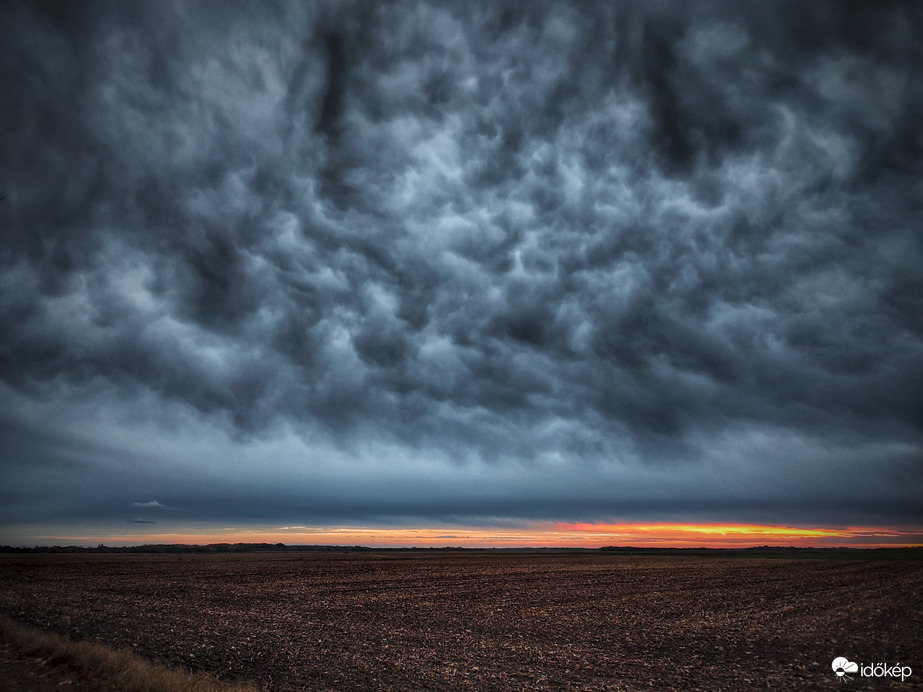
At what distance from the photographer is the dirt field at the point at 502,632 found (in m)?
17.4

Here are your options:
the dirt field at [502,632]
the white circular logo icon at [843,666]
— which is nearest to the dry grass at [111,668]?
the dirt field at [502,632]

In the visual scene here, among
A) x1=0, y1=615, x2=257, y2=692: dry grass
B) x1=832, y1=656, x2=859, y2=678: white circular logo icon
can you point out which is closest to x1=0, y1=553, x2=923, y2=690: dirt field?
x1=832, y1=656, x2=859, y2=678: white circular logo icon

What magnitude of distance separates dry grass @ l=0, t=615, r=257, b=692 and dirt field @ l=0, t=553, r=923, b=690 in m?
1.49

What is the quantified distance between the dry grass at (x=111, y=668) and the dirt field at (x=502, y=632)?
1494mm

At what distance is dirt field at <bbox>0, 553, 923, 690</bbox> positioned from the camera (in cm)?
1744

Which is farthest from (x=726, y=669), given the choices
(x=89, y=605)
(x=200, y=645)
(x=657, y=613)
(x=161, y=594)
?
(x=161, y=594)

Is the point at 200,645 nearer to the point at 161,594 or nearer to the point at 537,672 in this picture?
the point at 537,672

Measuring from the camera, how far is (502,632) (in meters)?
24.7

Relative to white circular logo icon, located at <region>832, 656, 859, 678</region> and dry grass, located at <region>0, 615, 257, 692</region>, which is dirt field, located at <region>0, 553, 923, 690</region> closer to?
white circular logo icon, located at <region>832, 656, 859, 678</region>

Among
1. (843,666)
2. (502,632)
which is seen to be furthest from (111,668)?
(843,666)

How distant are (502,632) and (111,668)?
53.2 feet

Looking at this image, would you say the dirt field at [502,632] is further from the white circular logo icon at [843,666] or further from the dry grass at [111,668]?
the dry grass at [111,668]

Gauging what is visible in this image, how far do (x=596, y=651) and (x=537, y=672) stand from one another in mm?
4214

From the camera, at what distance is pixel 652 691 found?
15.8m
